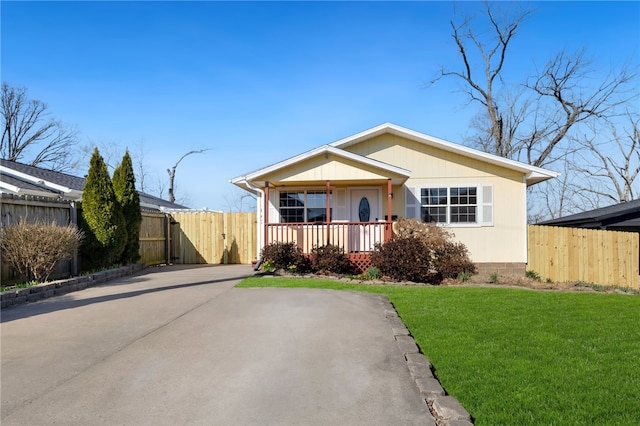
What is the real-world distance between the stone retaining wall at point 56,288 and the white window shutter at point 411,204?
9.06 metres

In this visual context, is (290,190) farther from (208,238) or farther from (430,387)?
(430,387)

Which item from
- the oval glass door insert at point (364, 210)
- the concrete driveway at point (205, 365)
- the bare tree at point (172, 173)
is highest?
the bare tree at point (172, 173)

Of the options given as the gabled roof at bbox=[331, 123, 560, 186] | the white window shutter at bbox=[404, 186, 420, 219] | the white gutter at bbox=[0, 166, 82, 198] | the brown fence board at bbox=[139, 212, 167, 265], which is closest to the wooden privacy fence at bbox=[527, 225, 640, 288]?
the gabled roof at bbox=[331, 123, 560, 186]

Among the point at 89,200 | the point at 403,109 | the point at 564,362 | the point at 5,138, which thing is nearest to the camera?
the point at 564,362

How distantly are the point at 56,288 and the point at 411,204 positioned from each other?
10398 mm

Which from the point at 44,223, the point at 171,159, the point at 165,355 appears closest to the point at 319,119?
the point at 44,223

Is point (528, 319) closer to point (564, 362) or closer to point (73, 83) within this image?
point (564, 362)

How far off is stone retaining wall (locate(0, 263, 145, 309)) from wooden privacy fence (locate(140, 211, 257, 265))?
5160 mm

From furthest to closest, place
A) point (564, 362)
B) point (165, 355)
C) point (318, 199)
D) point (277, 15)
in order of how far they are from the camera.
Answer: point (318, 199), point (277, 15), point (165, 355), point (564, 362)

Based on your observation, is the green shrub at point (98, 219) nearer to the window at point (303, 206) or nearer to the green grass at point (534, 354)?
the window at point (303, 206)

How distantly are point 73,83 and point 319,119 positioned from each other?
9.60m

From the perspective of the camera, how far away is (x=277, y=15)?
13.2 meters

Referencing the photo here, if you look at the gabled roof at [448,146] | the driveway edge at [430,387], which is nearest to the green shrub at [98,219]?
the gabled roof at [448,146]

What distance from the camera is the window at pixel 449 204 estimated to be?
46.8ft
